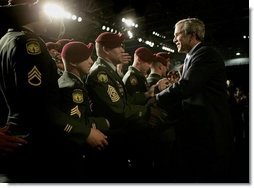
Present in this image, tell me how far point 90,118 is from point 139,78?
1.19 m

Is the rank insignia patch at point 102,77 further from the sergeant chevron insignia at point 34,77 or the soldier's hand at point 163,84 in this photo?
the sergeant chevron insignia at point 34,77

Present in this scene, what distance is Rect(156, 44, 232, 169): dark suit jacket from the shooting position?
1746 mm

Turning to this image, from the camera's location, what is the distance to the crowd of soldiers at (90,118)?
119cm

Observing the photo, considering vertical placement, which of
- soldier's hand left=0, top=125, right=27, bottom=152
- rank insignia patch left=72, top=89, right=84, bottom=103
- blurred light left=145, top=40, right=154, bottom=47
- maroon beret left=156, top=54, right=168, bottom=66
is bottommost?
soldier's hand left=0, top=125, right=27, bottom=152

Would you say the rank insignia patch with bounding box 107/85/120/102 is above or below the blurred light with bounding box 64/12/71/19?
below

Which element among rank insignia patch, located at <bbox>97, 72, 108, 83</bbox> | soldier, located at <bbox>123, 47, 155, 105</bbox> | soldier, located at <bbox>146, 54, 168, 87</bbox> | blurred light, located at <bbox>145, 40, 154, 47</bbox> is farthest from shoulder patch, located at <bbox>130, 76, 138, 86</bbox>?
blurred light, located at <bbox>145, 40, 154, 47</bbox>

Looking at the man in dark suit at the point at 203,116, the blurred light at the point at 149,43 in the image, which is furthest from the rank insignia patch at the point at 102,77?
the blurred light at the point at 149,43

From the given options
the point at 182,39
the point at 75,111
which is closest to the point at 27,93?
the point at 75,111

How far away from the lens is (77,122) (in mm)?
1349

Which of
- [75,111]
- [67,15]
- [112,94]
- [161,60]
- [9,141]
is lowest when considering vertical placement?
[9,141]

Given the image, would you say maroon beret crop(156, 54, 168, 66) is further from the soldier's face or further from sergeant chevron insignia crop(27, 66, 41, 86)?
sergeant chevron insignia crop(27, 66, 41, 86)

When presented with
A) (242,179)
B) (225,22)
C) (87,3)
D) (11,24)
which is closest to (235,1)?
(225,22)

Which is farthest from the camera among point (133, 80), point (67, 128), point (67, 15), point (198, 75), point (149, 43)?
point (149, 43)

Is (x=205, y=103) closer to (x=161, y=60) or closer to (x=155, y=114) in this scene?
(x=155, y=114)
